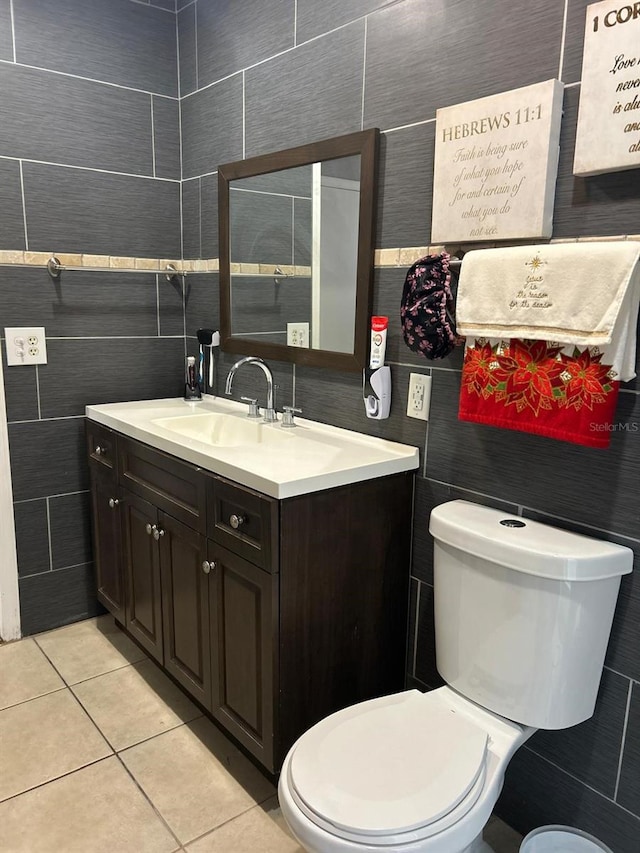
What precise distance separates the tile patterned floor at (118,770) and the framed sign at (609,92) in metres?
1.62

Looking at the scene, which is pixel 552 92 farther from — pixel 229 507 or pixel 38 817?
pixel 38 817

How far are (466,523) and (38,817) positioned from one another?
4.39 ft

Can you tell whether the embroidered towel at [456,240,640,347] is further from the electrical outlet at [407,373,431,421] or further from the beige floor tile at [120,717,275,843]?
the beige floor tile at [120,717,275,843]

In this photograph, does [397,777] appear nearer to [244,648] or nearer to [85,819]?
[244,648]

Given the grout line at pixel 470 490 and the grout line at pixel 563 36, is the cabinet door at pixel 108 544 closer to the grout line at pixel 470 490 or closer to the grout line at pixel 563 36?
the grout line at pixel 470 490

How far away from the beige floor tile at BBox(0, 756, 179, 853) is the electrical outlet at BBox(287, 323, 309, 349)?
137 cm

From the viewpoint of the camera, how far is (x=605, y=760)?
4.74 feet

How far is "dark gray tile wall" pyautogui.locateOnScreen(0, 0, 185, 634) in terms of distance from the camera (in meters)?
2.24

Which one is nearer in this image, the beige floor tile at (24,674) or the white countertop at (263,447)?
the white countertop at (263,447)

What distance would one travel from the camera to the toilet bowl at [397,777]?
43.9 inches

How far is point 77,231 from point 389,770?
2.08 m

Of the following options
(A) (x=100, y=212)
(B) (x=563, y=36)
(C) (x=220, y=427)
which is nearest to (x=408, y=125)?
(B) (x=563, y=36)

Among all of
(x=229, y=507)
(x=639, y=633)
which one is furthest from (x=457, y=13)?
(x=639, y=633)

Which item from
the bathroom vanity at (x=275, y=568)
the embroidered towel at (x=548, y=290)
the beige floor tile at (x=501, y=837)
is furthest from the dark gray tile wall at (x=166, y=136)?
the beige floor tile at (x=501, y=837)
